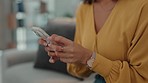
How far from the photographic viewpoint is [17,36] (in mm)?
3707

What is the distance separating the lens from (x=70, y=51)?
88cm

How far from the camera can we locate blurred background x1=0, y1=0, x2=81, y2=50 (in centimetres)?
347

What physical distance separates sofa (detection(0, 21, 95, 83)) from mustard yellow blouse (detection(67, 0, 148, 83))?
1092 millimetres

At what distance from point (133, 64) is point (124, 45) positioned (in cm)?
7

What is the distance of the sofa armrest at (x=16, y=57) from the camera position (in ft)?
7.82

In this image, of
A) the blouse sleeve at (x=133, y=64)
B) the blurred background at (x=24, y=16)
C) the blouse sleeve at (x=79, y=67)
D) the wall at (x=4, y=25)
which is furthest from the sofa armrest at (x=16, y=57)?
the blouse sleeve at (x=133, y=64)

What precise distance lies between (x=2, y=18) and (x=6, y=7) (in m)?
0.15

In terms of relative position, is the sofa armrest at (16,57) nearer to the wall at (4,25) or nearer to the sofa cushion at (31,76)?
the sofa cushion at (31,76)

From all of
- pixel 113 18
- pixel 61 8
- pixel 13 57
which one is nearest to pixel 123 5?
pixel 113 18

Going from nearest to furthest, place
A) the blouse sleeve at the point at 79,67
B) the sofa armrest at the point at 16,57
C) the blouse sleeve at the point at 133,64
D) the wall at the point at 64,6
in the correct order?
the blouse sleeve at the point at 133,64 → the blouse sleeve at the point at 79,67 → the sofa armrest at the point at 16,57 → the wall at the point at 64,6

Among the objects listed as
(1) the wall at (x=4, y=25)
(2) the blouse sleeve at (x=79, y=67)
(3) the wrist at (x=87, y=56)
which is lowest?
(1) the wall at (x=4, y=25)

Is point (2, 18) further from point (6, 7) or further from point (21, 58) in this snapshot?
point (21, 58)

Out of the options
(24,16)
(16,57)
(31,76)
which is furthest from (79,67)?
(24,16)

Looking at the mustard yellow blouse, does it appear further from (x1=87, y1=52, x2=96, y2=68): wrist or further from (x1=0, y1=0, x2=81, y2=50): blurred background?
(x1=0, y1=0, x2=81, y2=50): blurred background
